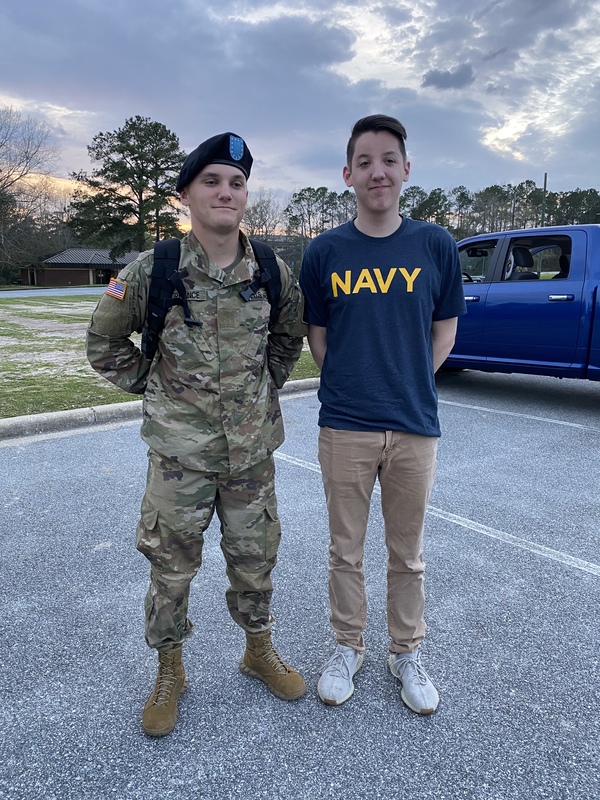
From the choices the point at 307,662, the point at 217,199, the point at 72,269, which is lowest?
the point at 307,662

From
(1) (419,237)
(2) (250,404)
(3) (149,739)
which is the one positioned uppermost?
(1) (419,237)

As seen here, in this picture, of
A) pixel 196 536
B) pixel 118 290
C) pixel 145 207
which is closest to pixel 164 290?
pixel 118 290

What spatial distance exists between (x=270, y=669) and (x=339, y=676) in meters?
0.26

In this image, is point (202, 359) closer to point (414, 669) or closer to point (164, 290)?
→ point (164, 290)

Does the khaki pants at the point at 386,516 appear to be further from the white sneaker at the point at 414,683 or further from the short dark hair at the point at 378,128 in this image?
the short dark hair at the point at 378,128

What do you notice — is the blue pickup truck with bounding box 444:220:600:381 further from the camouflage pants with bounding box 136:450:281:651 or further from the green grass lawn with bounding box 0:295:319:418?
the camouflage pants with bounding box 136:450:281:651

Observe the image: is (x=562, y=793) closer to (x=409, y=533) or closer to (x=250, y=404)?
(x=409, y=533)

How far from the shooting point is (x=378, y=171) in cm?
193

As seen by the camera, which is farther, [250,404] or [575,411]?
[575,411]

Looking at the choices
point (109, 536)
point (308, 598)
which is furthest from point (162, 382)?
point (109, 536)

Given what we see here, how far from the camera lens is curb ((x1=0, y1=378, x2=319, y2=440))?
5156 millimetres

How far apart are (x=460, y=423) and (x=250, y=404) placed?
4252mm

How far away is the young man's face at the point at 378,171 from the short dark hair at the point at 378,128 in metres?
0.02

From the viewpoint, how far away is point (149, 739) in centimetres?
190
